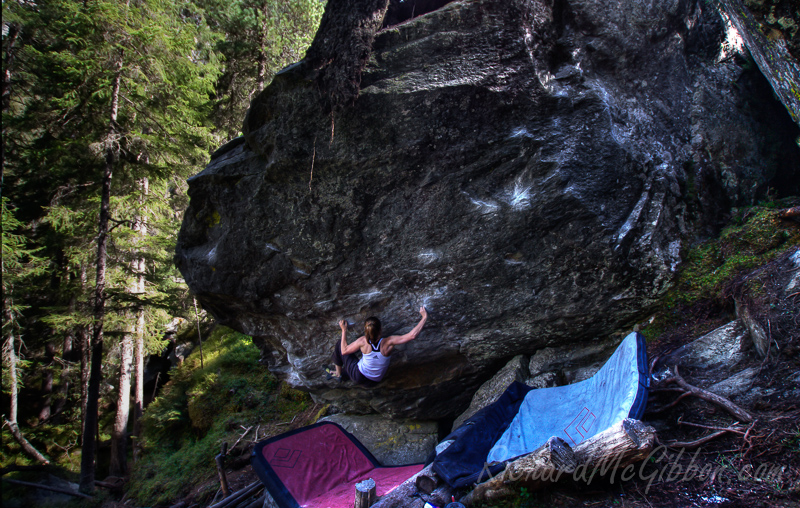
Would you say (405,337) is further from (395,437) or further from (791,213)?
(791,213)

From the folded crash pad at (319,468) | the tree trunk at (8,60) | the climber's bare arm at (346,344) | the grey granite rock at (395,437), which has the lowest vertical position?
the grey granite rock at (395,437)

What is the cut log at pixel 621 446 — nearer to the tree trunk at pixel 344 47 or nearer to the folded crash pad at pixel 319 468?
the folded crash pad at pixel 319 468

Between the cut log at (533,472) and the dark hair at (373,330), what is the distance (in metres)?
2.30

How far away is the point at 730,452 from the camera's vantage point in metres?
2.94

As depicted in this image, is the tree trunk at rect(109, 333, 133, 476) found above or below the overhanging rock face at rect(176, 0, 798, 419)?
below

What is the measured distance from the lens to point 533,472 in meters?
3.06

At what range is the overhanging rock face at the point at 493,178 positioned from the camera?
15.6 feet

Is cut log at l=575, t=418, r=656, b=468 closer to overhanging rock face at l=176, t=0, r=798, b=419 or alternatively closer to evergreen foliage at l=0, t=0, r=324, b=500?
overhanging rock face at l=176, t=0, r=798, b=419

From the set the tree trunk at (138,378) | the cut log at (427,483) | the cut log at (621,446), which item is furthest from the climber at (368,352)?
the tree trunk at (138,378)

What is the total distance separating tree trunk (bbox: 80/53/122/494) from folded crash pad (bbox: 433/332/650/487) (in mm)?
8382

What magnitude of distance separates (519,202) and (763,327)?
8.60ft

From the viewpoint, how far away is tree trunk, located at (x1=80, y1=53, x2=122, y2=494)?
845 centimetres

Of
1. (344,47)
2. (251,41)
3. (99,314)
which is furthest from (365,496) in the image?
(251,41)

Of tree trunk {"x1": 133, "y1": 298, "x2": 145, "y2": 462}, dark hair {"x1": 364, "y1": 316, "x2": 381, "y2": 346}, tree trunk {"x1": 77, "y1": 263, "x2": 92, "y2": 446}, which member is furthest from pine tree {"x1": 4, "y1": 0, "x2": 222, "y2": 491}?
dark hair {"x1": 364, "y1": 316, "x2": 381, "y2": 346}
